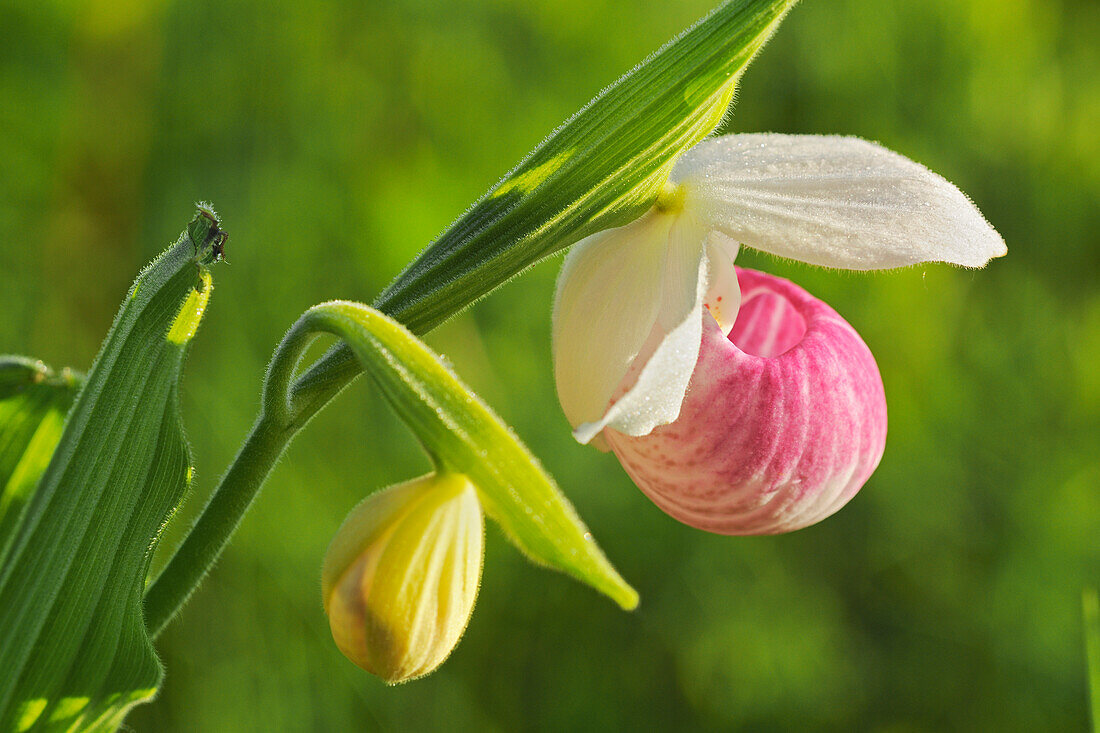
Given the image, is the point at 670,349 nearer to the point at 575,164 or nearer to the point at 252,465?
the point at 575,164

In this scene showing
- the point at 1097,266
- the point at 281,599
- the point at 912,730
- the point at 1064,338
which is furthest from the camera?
the point at 1097,266

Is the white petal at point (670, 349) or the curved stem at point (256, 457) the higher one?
the curved stem at point (256, 457)

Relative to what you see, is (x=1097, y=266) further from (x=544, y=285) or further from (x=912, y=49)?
(x=544, y=285)

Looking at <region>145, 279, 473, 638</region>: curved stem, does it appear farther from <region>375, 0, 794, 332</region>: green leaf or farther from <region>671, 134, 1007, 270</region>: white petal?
<region>671, 134, 1007, 270</region>: white petal

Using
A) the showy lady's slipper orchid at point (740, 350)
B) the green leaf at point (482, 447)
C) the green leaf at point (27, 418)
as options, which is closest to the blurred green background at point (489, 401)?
the green leaf at point (27, 418)

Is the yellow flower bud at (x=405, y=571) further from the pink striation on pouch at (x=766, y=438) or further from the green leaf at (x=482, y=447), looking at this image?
the pink striation on pouch at (x=766, y=438)

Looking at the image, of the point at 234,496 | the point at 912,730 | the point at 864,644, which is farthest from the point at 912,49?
the point at 234,496
